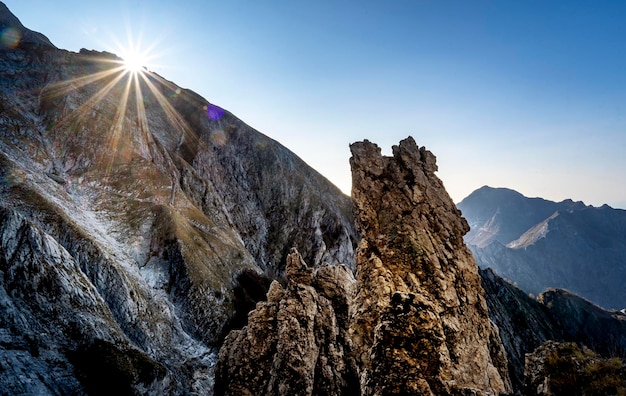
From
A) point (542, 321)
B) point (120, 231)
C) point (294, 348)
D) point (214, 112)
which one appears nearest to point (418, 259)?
point (294, 348)

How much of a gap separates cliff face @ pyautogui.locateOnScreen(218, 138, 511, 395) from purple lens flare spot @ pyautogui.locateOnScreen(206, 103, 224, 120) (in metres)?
100.0

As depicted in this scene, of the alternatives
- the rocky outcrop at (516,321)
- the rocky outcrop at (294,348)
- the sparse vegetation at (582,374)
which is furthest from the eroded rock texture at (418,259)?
the rocky outcrop at (516,321)

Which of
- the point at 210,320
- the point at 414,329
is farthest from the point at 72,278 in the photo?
the point at 414,329

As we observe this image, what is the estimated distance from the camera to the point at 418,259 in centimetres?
1775

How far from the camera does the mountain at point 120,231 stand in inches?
927

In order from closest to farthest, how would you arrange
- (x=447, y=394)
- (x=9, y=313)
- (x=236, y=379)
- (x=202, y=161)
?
(x=447, y=394) < (x=9, y=313) < (x=236, y=379) < (x=202, y=161)

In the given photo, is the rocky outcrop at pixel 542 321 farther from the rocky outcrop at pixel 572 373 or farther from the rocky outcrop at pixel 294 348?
the rocky outcrop at pixel 572 373

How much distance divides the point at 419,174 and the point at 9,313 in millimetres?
29689

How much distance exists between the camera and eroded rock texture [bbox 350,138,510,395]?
662 inches

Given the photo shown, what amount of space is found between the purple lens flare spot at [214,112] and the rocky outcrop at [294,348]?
98.0m

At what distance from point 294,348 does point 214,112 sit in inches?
4307

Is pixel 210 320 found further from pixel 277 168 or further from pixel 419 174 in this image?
pixel 277 168

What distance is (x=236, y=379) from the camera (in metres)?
24.4

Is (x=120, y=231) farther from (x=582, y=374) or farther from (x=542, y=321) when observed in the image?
(x=542, y=321)
